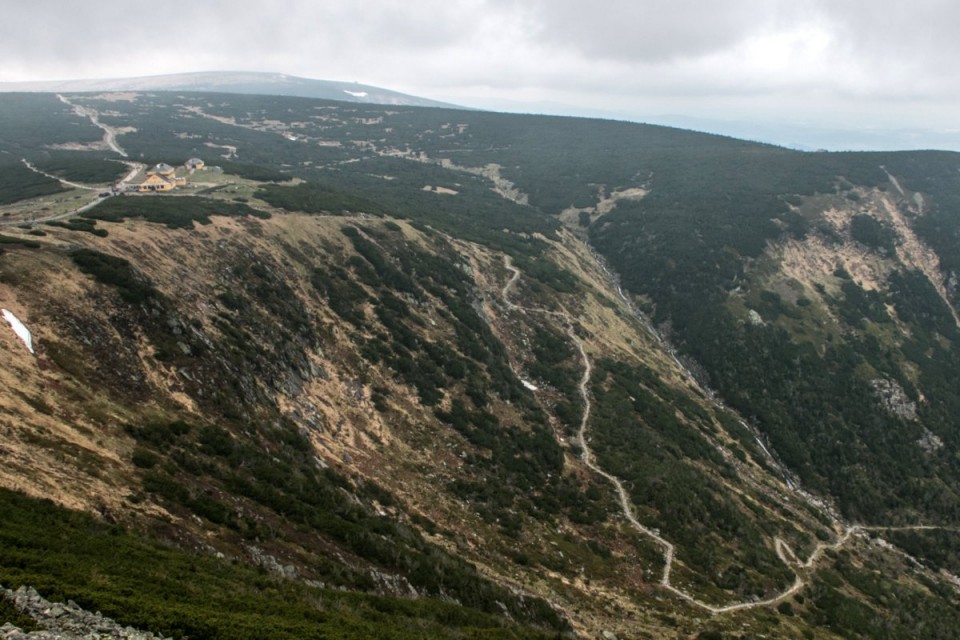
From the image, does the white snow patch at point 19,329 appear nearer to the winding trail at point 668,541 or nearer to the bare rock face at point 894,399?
the winding trail at point 668,541

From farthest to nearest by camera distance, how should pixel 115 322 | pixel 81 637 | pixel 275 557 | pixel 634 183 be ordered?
1. pixel 634 183
2. pixel 115 322
3. pixel 275 557
4. pixel 81 637

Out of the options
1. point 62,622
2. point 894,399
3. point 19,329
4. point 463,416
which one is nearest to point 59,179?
point 19,329

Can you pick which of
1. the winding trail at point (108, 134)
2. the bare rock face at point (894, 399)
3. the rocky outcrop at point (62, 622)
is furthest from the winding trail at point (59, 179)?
the bare rock face at point (894, 399)

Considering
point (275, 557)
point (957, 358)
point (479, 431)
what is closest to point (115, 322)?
point (275, 557)

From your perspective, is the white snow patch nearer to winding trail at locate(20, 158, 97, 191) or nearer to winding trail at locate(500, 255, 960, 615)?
winding trail at locate(500, 255, 960, 615)

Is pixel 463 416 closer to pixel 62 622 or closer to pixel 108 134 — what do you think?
pixel 62 622

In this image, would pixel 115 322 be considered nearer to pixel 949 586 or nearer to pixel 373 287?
pixel 373 287
